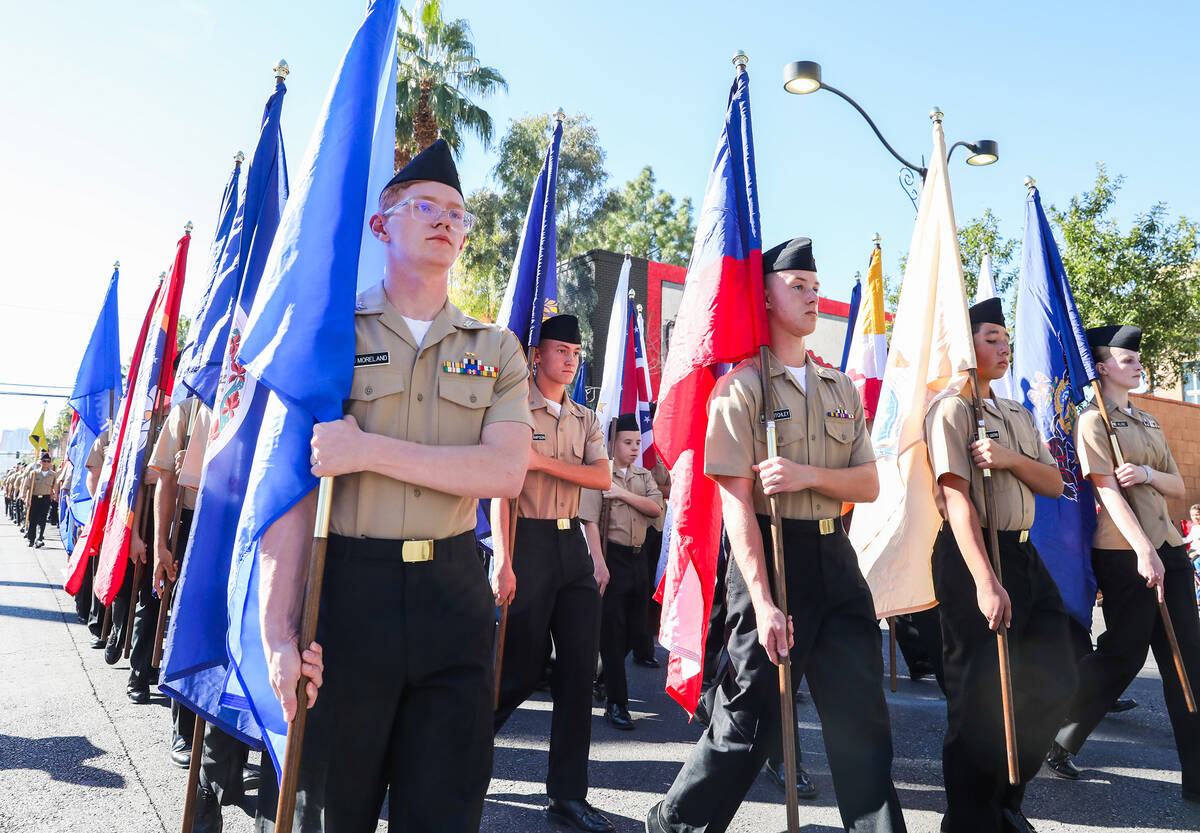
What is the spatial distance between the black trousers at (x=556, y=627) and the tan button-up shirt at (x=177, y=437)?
203 cm

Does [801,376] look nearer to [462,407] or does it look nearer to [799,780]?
[462,407]

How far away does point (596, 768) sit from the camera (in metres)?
4.86

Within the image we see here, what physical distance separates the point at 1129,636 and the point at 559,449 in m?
3.30

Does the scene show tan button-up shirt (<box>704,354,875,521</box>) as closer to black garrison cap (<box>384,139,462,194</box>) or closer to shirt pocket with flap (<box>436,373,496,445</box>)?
shirt pocket with flap (<box>436,373,496,445</box>)

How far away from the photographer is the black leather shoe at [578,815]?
3.78 metres

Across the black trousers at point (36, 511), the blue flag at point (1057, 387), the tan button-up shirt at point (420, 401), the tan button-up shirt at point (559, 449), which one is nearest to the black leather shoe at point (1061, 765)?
the blue flag at point (1057, 387)

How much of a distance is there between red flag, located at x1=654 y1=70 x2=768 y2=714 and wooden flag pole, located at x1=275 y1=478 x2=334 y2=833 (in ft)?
5.58

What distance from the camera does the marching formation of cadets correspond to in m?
2.23

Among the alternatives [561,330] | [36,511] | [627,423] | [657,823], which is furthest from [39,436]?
[657,823]

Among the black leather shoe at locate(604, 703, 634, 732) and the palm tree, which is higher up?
the palm tree

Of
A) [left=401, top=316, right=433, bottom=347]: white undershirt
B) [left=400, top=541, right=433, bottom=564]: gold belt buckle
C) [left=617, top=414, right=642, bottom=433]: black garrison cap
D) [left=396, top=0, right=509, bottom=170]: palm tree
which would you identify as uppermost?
[left=396, top=0, right=509, bottom=170]: palm tree

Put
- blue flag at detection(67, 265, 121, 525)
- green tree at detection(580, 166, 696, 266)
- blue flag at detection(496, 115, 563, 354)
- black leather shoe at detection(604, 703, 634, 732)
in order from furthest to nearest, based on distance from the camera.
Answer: green tree at detection(580, 166, 696, 266)
blue flag at detection(67, 265, 121, 525)
black leather shoe at detection(604, 703, 634, 732)
blue flag at detection(496, 115, 563, 354)

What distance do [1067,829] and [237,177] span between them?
522cm

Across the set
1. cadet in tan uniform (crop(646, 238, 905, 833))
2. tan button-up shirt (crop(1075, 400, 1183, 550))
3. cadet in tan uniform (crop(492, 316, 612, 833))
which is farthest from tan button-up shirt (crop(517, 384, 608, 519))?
tan button-up shirt (crop(1075, 400, 1183, 550))
